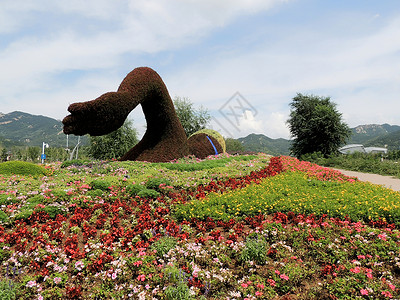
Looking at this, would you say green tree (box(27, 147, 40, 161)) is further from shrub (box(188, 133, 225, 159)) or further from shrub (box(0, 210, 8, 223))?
shrub (box(0, 210, 8, 223))

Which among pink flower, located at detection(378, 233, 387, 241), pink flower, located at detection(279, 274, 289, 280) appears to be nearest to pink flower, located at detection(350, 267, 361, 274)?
pink flower, located at detection(279, 274, 289, 280)

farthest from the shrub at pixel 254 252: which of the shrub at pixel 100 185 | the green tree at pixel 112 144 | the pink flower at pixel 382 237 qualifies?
the green tree at pixel 112 144

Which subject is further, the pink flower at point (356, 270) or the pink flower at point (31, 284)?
the pink flower at point (356, 270)

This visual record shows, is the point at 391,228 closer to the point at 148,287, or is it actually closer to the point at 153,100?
the point at 148,287

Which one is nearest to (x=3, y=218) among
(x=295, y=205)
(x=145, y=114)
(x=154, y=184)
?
(x=154, y=184)

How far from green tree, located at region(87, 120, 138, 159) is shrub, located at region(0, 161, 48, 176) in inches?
525

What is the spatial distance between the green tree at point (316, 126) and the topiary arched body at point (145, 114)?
17857 mm

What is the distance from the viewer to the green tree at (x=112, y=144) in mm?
21969

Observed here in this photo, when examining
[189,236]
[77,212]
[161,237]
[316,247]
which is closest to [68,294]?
[161,237]

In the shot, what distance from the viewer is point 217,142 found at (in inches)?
653

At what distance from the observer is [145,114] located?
1241cm

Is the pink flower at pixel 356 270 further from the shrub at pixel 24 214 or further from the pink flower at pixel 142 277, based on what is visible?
the shrub at pixel 24 214

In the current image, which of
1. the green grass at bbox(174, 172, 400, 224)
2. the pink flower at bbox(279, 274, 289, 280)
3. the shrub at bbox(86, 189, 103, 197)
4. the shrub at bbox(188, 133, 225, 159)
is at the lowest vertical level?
the pink flower at bbox(279, 274, 289, 280)

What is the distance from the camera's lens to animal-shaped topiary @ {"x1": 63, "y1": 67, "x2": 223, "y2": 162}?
9.23 metres
